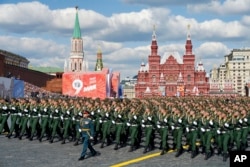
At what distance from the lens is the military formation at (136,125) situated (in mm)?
18531

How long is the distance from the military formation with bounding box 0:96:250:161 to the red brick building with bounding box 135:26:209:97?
99.8m

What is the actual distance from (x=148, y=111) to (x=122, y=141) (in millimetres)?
2108

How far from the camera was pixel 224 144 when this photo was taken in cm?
1803

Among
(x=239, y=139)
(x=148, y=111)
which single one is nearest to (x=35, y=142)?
(x=148, y=111)

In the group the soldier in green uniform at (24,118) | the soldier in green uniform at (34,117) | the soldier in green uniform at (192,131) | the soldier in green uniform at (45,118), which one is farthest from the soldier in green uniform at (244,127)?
the soldier in green uniform at (24,118)

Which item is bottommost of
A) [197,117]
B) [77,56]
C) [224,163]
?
[224,163]

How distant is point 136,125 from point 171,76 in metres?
110

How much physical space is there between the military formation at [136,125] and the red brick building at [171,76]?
99765 mm

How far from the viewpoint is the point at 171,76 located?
423ft

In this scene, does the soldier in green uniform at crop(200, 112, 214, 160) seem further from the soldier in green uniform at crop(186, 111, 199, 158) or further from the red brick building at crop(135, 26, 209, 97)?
the red brick building at crop(135, 26, 209, 97)

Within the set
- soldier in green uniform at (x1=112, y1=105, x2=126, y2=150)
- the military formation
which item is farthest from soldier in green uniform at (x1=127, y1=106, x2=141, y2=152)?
soldier in green uniform at (x1=112, y1=105, x2=126, y2=150)

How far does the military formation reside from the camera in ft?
60.8

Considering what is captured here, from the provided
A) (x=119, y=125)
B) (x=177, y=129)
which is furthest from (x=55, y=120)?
(x=177, y=129)

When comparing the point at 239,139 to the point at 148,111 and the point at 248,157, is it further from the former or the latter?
the point at 248,157
